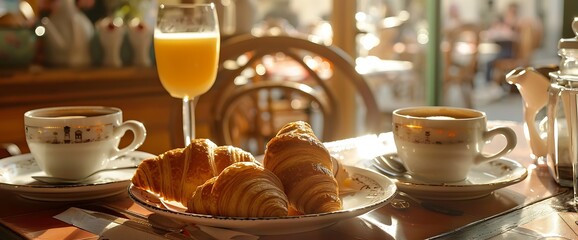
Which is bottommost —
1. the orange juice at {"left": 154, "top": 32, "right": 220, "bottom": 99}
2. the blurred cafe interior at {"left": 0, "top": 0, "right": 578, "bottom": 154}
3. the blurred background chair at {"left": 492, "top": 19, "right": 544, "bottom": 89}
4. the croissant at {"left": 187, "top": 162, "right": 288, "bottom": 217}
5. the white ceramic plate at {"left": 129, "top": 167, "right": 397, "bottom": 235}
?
the blurred background chair at {"left": 492, "top": 19, "right": 544, "bottom": 89}

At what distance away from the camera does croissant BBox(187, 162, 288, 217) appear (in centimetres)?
61

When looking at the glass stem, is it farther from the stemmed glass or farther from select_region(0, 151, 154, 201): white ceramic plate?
select_region(0, 151, 154, 201): white ceramic plate

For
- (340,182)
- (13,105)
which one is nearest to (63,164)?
(340,182)

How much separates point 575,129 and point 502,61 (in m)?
7.14

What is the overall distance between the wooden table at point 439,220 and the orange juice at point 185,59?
28 centimetres

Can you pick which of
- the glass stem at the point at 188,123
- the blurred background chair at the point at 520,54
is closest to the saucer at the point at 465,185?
the glass stem at the point at 188,123

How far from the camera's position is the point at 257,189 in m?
0.62

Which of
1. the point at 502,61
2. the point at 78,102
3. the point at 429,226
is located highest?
the point at 429,226

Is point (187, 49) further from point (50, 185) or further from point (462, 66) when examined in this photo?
point (462, 66)

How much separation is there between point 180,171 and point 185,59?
0.40 m

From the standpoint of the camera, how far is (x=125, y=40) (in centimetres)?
249

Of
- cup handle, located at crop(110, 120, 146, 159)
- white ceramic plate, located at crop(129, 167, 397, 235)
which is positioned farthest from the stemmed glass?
white ceramic plate, located at crop(129, 167, 397, 235)

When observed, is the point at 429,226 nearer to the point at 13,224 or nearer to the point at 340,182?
the point at 340,182

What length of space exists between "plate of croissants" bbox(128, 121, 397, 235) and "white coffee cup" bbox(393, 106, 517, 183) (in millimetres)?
91
